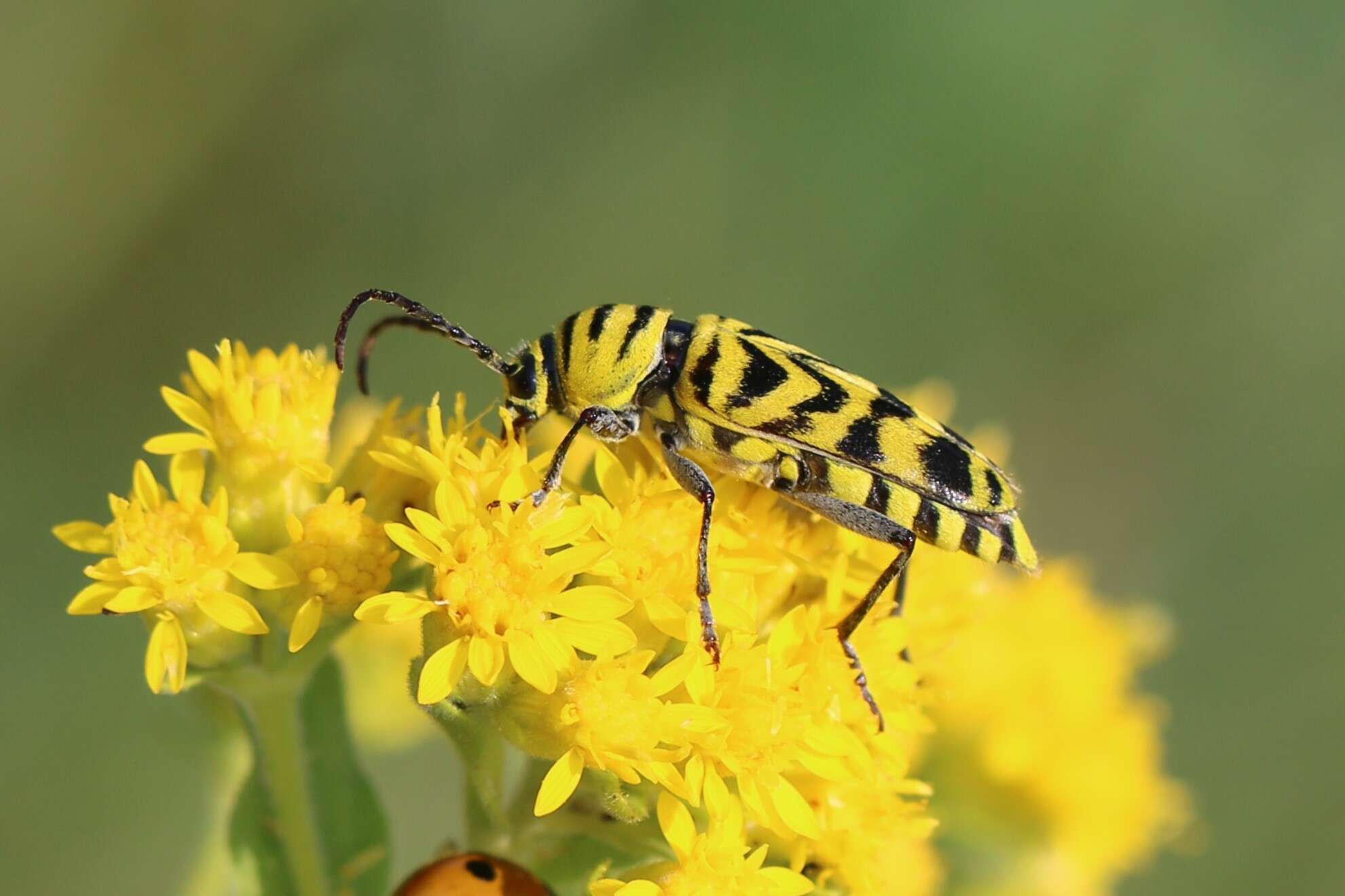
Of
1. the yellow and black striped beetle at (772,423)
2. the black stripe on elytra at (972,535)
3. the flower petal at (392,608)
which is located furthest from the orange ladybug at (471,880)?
the black stripe on elytra at (972,535)

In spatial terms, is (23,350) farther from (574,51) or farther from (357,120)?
(574,51)

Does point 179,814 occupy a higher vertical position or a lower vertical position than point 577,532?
lower

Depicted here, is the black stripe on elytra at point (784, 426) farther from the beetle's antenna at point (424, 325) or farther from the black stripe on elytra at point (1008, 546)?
the beetle's antenna at point (424, 325)

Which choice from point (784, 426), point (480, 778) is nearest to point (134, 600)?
point (480, 778)

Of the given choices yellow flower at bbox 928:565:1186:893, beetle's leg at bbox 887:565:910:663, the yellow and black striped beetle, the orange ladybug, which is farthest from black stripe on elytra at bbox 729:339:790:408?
yellow flower at bbox 928:565:1186:893

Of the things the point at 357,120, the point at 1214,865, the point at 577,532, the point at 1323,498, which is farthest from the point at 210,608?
the point at 1323,498

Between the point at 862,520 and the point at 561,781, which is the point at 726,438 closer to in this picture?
the point at 862,520

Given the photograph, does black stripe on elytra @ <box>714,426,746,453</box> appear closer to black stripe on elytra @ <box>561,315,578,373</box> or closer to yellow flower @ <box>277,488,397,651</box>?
black stripe on elytra @ <box>561,315,578,373</box>
